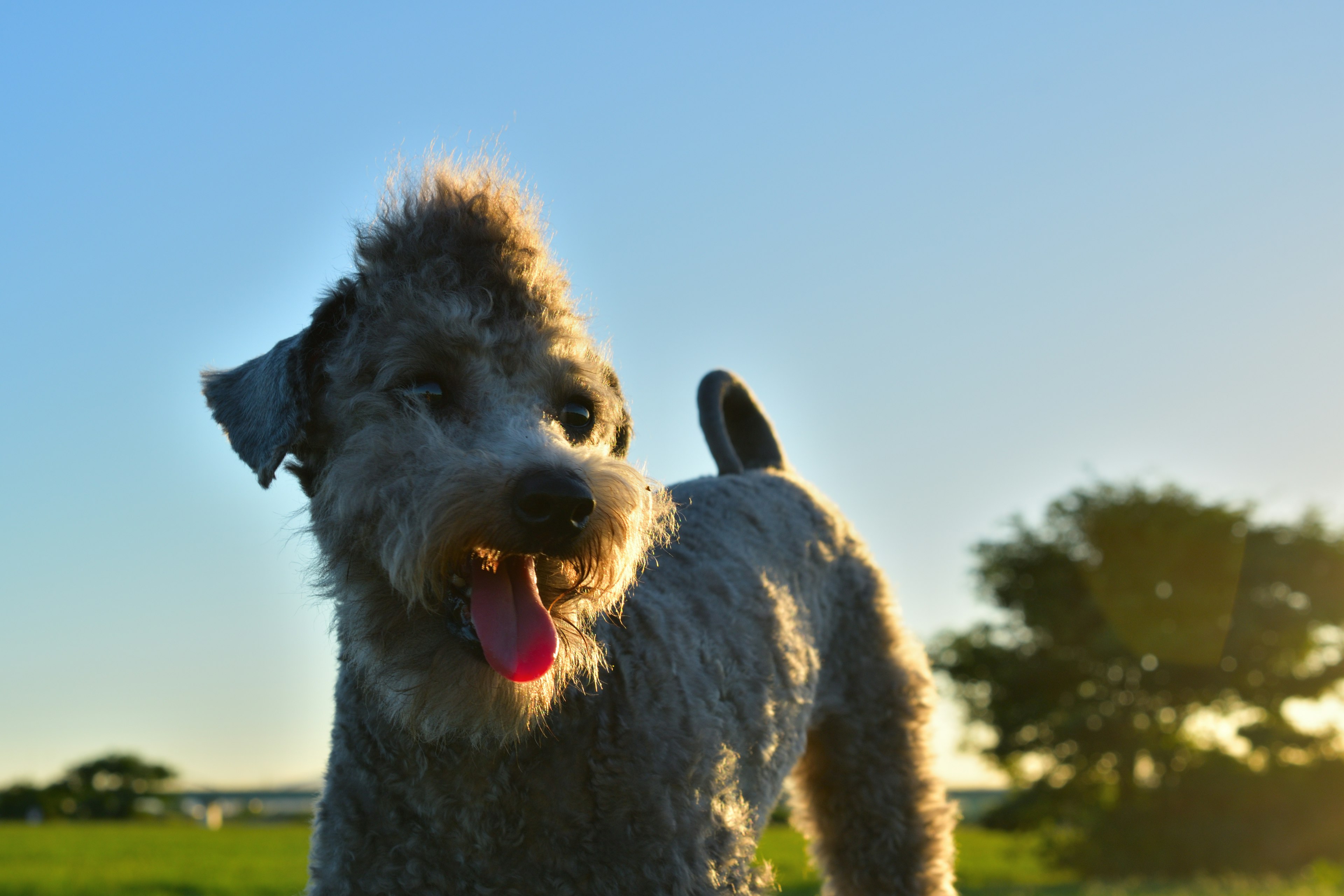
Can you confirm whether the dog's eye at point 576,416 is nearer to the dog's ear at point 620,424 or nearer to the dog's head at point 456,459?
the dog's head at point 456,459

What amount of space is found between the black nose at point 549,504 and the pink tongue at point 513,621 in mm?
171

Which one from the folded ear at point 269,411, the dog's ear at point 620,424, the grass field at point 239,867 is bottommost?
the grass field at point 239,867

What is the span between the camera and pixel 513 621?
249 cm

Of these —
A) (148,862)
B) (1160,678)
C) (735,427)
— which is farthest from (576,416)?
(1160,678)

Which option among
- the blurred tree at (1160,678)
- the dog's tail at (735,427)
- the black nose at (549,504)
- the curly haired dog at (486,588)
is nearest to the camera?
the black nose at (549,504)

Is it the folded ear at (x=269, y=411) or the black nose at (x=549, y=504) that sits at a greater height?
→ the folded ear at (x=269, y=411)

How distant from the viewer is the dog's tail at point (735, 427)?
16.6 feet

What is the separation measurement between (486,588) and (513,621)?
10 cm

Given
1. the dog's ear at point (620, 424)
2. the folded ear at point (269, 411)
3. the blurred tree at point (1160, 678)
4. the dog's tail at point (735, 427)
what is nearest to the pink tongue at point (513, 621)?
the folded ear at point (269, 411)

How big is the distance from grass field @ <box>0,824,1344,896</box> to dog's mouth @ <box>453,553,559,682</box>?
165cm

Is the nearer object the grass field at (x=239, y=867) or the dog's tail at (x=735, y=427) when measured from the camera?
the dog's tail at (x=735, y=427)

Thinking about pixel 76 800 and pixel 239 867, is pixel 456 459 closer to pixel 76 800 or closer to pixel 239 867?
pixel 239 867

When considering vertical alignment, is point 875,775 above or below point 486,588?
below

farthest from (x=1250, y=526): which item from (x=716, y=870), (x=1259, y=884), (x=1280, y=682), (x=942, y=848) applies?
(x=716, y=870)
